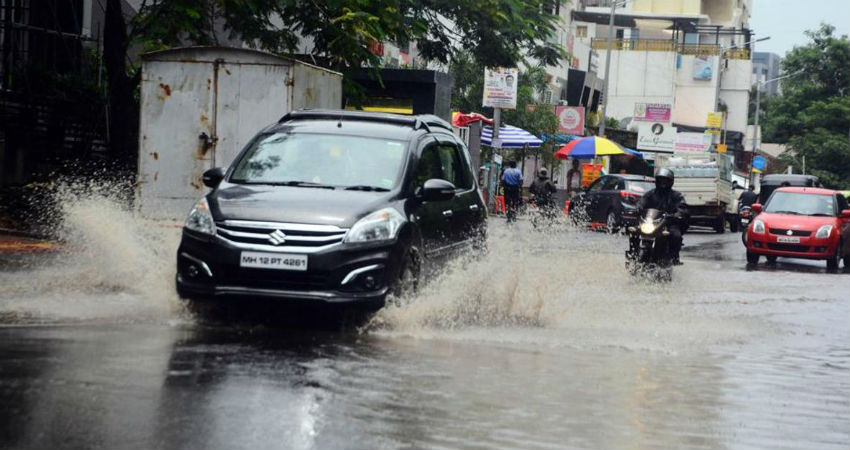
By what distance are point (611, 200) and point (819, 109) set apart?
58.9 m

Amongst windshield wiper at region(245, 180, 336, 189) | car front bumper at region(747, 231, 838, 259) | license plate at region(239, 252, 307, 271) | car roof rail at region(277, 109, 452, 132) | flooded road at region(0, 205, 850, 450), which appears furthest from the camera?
car front bumper at region(747, 231, 838, 259)

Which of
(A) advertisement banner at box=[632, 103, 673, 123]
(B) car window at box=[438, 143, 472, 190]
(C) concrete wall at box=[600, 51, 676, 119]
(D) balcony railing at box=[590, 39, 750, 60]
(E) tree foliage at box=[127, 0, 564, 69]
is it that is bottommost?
(B) car window at box=[438, 143, 472, 190]

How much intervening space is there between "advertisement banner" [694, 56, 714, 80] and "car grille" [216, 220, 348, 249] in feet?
292

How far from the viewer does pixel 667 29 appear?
332 feet

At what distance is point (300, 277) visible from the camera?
971cm

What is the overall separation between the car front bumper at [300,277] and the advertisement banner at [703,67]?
88.9 metres

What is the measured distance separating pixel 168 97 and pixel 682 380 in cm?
885

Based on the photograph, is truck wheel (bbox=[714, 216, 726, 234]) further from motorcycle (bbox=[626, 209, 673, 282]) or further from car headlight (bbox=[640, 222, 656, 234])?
car headlight (bbox=[640, 222, 656, 234])

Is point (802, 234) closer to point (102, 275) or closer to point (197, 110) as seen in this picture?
point (197, 110)

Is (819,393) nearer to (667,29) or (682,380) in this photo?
(682,380)

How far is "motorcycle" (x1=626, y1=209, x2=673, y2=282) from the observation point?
1764cm

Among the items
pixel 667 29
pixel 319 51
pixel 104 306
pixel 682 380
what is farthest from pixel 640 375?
pixel 667 29

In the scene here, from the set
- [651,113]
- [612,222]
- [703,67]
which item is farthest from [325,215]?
[703,67]

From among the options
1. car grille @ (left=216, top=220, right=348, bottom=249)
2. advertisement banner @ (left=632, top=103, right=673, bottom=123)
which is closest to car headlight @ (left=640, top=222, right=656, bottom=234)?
car grille @ (left=216, top=220, right=348, bottom=249)
